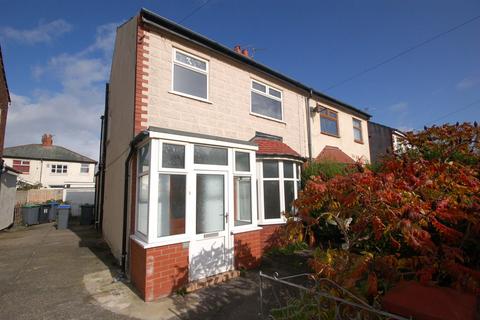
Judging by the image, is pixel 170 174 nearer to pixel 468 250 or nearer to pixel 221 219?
pixel 221 219

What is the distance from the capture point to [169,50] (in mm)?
7410

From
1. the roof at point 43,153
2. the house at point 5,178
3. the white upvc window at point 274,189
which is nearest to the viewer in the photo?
the white upvc window at point 274,189

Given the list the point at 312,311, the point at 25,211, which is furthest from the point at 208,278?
the point at 25,211

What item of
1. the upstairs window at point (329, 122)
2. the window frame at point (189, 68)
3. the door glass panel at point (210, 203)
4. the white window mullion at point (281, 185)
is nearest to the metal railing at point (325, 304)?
the door glass panel at point (210, 203)

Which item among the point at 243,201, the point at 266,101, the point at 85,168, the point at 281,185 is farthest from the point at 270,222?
the point at 85,168

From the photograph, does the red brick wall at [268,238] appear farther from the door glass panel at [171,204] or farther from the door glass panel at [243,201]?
the door glass panel at [171,204]

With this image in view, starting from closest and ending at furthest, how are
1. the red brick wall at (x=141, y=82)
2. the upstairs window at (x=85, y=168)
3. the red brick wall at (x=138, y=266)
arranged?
the red brick wall at (x=138, y=266) < the red brick wall at (x=141, y=82) < the upstairs window at (x=85, y=168)

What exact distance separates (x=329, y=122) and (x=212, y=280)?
11.2m

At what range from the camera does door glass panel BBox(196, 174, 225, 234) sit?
18.4ft

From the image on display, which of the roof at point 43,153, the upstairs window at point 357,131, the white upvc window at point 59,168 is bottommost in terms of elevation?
the white upvc window at point 59,168

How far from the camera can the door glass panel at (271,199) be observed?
831 centimetres

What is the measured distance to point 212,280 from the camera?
5.39m

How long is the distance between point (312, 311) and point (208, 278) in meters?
2.93

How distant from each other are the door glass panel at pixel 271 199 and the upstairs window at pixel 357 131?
9597 mm
